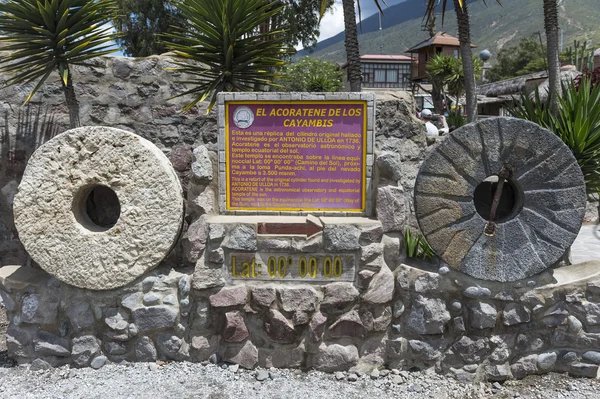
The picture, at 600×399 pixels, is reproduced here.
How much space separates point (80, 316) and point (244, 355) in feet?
4.01

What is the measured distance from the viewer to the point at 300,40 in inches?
527

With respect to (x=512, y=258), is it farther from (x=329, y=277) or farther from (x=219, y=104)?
(x=219, y=104)

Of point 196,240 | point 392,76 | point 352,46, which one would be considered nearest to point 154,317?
point 196,240

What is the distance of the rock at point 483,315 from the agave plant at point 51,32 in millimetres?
4047

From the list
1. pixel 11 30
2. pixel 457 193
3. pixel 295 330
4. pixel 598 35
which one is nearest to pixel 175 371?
pixel 295 330

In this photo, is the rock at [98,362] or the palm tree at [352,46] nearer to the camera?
the rock at [98,362]

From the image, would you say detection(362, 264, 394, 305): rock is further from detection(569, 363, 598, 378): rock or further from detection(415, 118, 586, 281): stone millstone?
detection(569, 363, 598, 378): rock

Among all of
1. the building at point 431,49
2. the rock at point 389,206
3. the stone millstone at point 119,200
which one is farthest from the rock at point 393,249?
the building at point 431,49

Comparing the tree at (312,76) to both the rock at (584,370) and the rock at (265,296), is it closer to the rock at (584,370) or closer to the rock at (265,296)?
the rock at (265,296)

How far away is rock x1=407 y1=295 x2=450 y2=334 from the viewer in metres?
3.18

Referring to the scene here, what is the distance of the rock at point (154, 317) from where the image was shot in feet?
10.8

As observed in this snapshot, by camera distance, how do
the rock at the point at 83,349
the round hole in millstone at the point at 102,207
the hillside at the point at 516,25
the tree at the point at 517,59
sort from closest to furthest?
the rock at the point at 83,349, the round hole in millstone at the point at 102,207, the tree at the point at 517,59, the hillside at the point at 516,25

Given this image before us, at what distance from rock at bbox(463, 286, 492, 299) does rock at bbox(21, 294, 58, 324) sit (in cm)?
296

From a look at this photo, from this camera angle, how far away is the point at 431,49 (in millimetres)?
22547
